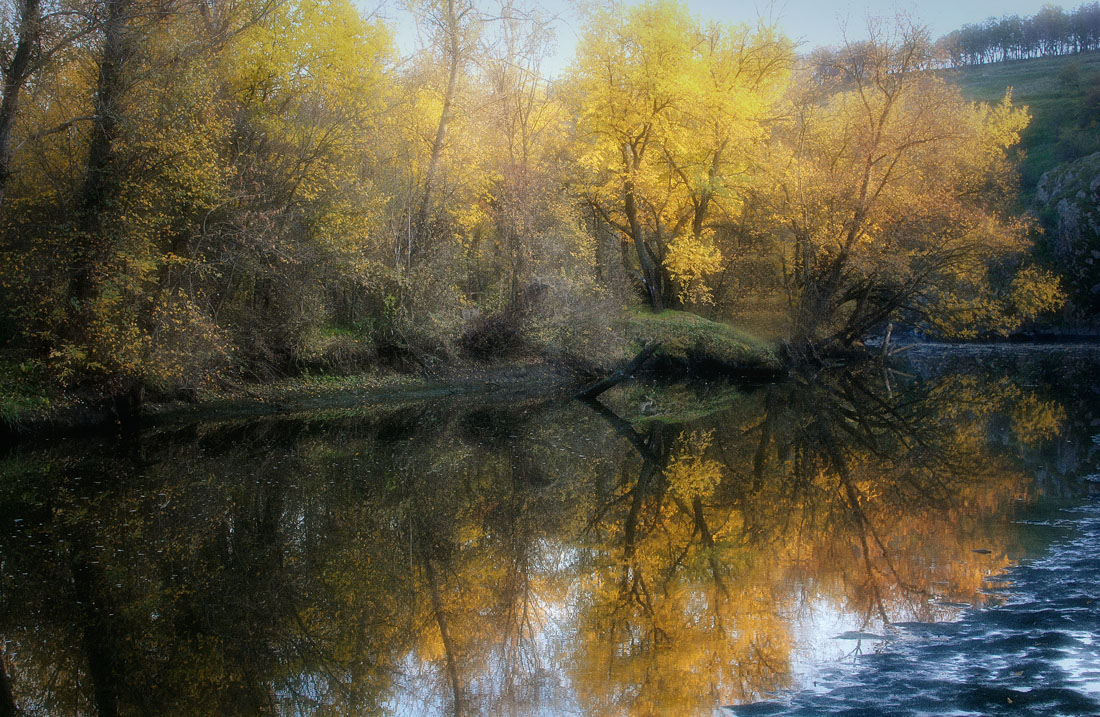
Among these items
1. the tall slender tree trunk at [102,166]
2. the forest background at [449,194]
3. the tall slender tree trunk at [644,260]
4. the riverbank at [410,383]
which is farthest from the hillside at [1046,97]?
the tall slender tree trunk at [102,166]

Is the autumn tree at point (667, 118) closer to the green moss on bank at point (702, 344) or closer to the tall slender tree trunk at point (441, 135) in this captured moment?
the green moss on bank at point (702, 344)

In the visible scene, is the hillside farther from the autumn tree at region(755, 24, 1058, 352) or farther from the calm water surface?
→ the calm water surface

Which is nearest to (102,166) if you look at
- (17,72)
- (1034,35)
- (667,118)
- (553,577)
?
(17,72)

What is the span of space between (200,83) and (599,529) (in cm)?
1285

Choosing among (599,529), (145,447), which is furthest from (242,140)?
(599,529)

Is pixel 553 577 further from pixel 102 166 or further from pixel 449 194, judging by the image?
pixel 449 194

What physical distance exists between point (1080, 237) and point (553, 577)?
158 feet

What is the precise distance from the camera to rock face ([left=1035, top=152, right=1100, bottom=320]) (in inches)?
1695

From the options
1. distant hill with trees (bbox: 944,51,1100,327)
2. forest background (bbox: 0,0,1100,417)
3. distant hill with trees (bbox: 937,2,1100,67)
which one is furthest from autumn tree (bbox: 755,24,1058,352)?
distant hill with trees (bbox: 937,2,1100,67)

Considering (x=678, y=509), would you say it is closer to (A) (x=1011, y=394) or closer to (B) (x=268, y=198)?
(B) (x=268, y=198)

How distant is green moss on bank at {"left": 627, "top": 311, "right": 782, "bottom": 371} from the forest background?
48cm

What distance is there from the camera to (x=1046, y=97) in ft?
248

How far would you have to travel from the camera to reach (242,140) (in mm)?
18359

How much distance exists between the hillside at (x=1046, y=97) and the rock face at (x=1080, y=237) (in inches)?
144
